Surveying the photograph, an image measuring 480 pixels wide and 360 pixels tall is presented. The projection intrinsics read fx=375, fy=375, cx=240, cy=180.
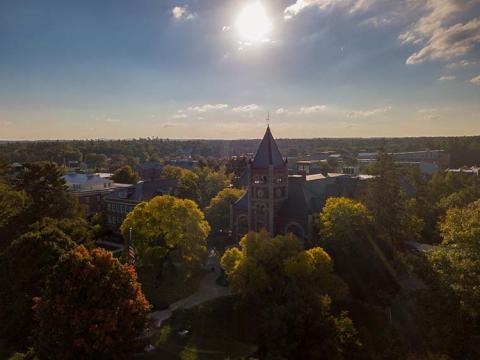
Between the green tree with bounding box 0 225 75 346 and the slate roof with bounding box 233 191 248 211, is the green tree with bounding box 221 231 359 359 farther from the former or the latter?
the slate roof with bounding box 233 191 248 211

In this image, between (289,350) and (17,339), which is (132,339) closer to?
(289,350)

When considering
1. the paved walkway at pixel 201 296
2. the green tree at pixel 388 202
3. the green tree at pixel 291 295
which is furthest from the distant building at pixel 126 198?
the green tree at pixel 388 202

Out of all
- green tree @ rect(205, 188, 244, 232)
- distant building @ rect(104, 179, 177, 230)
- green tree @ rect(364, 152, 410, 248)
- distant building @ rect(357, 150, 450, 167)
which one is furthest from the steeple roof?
distant building @ rect(357, 150, 450, 167)

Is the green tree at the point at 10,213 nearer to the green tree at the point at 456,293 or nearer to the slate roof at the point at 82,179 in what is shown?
the slate roof at the point at 82,179

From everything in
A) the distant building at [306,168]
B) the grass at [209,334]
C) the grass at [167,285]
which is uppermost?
the distant building at [306,168]

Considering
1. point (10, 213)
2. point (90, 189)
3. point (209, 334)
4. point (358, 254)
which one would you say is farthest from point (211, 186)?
point (209, 334)

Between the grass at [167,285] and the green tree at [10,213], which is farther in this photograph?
the green tree at [10,213]

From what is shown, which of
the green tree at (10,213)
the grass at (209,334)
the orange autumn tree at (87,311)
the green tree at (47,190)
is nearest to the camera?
the orange autumn tree at (87,311)
